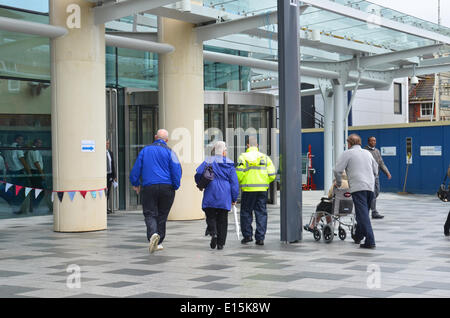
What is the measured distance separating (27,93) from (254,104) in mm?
5688

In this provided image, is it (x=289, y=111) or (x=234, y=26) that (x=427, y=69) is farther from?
(x=289, y=111)

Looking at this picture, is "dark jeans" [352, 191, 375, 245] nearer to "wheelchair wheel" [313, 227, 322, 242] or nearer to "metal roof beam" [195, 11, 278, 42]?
"wheelchair wheel" [313, 227, 322, 242]

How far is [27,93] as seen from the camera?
17219 mm

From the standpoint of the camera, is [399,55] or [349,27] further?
[399,55]

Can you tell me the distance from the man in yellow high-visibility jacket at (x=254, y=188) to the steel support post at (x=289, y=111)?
0.96 feet

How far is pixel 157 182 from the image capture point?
1070 cm

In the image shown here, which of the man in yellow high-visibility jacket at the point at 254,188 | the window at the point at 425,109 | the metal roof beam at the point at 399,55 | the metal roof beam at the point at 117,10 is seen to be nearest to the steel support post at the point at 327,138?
the metal roof beam at the point at 399,55

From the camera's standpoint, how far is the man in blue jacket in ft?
35.0

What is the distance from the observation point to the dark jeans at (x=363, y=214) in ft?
→ 35.0

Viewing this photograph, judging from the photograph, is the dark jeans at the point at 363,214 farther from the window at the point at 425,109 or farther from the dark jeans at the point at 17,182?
the window at the point at 425,109

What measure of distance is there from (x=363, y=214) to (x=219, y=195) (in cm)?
215

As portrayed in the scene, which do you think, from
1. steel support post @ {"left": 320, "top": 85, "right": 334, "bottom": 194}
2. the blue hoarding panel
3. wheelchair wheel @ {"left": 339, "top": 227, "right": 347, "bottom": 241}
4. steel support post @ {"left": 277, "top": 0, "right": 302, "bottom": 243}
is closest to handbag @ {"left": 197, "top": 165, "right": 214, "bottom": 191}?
steel support post @ {"left": 277, "top": 0, "right": 302, "bottom": 243}

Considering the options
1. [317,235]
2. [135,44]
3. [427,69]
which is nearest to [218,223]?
[317,235]
